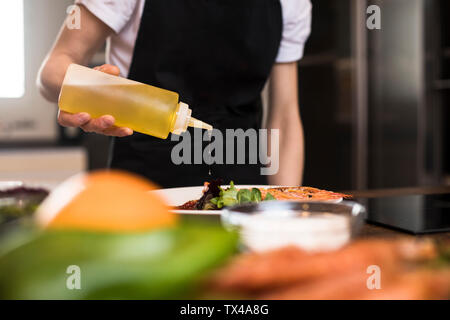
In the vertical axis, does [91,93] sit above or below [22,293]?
above

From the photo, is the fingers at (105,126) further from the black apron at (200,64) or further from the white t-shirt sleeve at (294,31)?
the white t-shirt sleeve at (294,31)

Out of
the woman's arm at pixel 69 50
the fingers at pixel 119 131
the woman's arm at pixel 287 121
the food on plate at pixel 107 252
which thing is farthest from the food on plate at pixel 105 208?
the woman's arm at pixel 287 121

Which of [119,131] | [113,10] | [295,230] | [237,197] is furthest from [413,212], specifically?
[113,10]

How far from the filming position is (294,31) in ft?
4.90

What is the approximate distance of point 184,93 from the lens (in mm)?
1363

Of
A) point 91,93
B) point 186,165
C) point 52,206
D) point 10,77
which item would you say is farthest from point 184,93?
point 10,77

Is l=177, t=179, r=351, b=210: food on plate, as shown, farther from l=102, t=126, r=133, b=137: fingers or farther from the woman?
the woman

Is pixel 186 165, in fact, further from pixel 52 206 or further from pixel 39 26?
pixel 39 26

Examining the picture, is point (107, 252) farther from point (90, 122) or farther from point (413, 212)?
point (413, 212)

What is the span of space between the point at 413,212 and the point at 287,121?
0.67 meters

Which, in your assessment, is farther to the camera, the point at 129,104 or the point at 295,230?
the point at 129,104

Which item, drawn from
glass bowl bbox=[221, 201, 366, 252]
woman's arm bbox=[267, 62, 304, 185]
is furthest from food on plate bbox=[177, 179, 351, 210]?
woman's arm bbox=[267, 62, 304, 185]

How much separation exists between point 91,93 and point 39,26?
2.42m

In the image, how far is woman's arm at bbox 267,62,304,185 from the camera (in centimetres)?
151
